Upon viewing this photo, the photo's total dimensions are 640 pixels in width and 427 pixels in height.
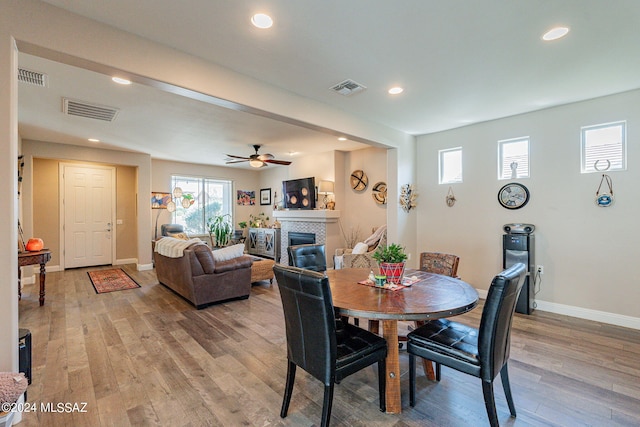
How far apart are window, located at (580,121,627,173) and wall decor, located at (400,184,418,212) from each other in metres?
2.19

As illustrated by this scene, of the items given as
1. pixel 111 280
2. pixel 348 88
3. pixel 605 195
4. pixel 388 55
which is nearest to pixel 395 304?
pixel 388 55

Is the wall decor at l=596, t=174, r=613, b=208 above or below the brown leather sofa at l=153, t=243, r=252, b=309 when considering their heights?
above

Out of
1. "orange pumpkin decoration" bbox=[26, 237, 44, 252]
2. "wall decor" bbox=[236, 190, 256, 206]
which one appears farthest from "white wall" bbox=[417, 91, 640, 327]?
"wall decor" bbox=[236, 190, 256, 206]

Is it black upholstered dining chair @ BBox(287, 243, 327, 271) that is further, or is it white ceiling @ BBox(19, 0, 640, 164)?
black upholstered dining chair @ BBox(287, 243, 327, 271)

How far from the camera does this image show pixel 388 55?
2551 mm

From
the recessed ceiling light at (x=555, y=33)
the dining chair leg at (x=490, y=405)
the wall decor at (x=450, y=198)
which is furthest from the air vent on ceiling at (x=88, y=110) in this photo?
the wall decor at (x=450, y=198)

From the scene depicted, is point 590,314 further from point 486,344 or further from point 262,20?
point 262,20

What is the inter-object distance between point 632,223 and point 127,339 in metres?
5.68

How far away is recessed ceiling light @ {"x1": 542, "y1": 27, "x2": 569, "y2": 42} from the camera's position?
2.19 meters

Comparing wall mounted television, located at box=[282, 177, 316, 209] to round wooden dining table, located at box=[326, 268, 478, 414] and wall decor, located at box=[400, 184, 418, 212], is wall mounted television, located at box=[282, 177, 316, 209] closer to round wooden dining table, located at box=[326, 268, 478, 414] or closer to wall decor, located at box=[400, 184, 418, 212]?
wall decor, located at box=[400, 184, 418, 212]

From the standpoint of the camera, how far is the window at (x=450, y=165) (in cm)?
481

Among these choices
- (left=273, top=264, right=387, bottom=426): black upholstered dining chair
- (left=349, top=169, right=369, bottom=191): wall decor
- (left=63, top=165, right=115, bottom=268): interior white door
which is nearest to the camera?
(left=273, top=264, right=387, bottom=426): black upholstered dining chair

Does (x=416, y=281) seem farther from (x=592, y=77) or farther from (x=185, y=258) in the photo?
(x=185, y=258)

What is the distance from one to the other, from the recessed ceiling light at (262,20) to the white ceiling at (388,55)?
5cm
